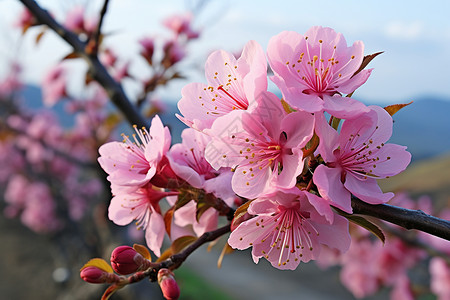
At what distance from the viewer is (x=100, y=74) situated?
1444 mm

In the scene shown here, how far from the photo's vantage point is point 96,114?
3.92m

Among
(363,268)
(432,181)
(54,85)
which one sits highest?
(54,85)

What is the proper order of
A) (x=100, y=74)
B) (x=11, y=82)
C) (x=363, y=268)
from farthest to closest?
(x=11, y=82), (x=363, y=268), (x=100, y=74)

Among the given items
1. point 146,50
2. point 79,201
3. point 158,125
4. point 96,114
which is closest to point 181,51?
point 146,50

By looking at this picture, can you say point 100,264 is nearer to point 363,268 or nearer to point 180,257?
point 180,257

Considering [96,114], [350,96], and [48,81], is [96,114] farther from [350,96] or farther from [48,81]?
[350,96]

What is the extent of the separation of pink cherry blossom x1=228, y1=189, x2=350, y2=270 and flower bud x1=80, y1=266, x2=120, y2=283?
0.24 meters

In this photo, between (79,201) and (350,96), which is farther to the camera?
(79,201)

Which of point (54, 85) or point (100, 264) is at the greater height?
point (100, 264)

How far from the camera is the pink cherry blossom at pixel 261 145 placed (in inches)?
24.0

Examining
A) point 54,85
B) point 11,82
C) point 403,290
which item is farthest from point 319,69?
point 11,82

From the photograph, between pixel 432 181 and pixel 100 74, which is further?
pixel 432 181

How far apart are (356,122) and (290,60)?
15cm

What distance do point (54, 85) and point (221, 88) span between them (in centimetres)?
307
